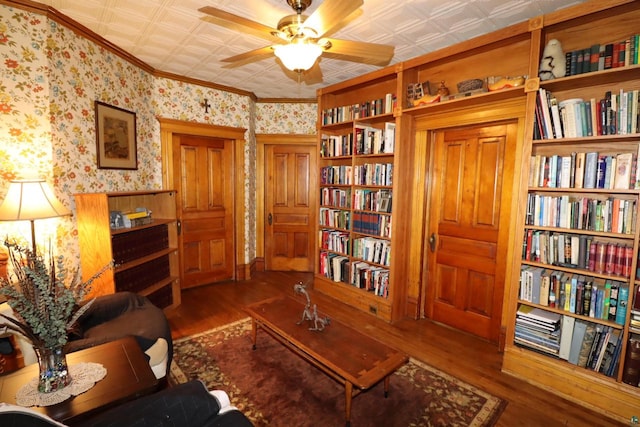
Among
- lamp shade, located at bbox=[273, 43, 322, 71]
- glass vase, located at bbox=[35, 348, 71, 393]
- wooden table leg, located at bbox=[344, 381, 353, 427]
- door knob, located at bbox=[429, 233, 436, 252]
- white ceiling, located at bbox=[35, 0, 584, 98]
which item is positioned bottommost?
wooden table leg, located at bbox=[344, 381, 353, 427]

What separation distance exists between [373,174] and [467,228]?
3.71 ft

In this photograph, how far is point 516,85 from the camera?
8.02 feet

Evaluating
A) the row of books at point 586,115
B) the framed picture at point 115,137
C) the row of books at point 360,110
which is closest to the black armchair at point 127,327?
the framed picture at point 115,137

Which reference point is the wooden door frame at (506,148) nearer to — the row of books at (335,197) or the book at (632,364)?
the book at (632,364)

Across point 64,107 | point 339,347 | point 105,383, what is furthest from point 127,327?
point 64,107

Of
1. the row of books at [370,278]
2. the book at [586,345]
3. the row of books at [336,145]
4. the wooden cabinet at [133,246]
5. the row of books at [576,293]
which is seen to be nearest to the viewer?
the row of books at [576,293]

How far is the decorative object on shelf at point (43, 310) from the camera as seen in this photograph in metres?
1.21

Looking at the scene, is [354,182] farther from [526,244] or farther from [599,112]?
[599,112]

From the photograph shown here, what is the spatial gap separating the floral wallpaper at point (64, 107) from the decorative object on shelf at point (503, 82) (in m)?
3.51

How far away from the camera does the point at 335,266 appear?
392cm

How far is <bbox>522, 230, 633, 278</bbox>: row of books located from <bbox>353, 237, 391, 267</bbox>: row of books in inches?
52.8

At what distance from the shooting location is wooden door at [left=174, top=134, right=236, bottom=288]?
4.09m

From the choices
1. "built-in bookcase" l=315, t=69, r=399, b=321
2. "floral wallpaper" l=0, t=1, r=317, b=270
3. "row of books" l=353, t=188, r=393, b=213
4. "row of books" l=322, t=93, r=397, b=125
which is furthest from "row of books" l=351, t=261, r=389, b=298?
"floral wallpaper" l=0, t=1, r=317, b=270

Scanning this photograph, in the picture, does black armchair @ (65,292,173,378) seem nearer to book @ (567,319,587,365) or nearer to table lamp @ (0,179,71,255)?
table lamp @ (0,179,71,255)
